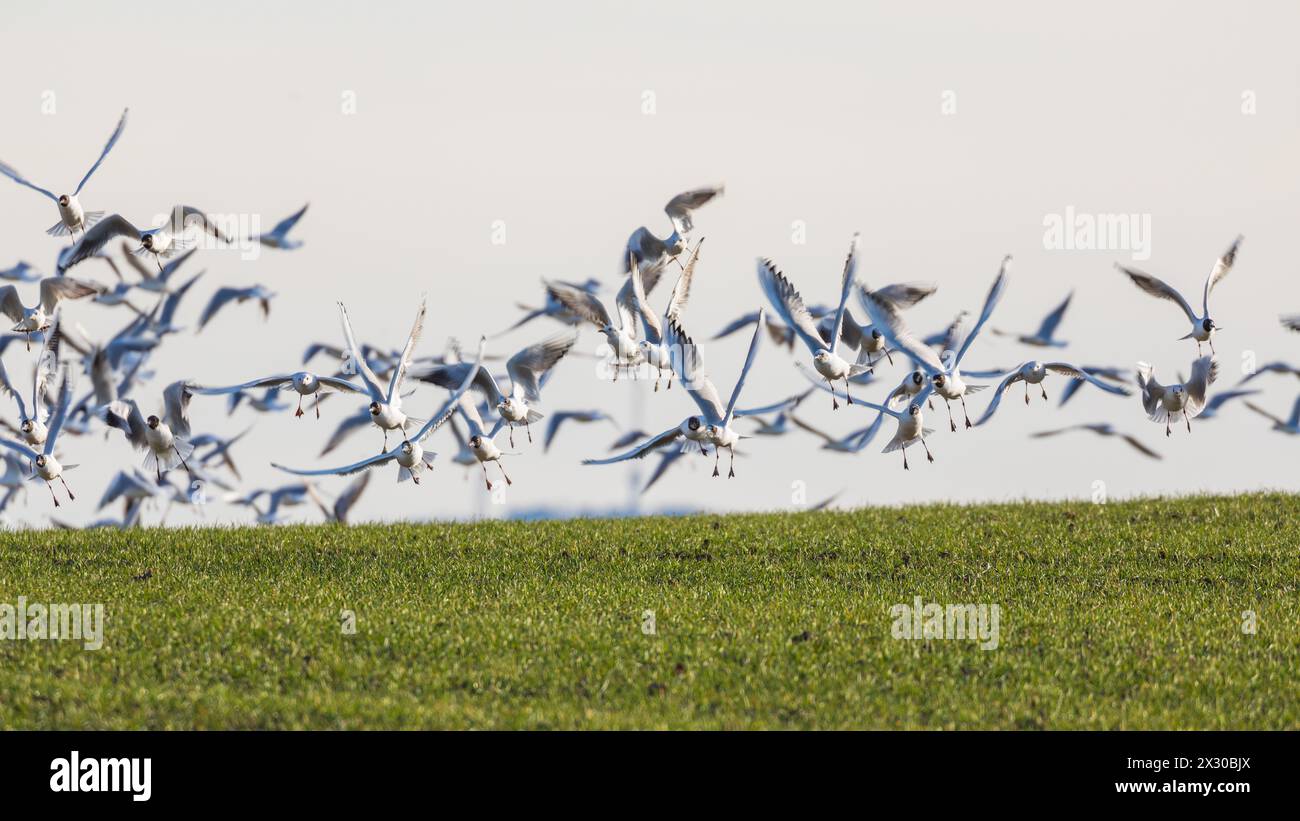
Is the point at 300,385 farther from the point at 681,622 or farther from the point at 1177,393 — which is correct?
the point at 1177,393

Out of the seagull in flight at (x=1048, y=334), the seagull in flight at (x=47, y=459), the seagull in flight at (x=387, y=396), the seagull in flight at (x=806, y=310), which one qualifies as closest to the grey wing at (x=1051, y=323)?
the seagull in flight at (x=1048, y=334)

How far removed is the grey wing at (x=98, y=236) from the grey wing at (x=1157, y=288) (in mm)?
12673

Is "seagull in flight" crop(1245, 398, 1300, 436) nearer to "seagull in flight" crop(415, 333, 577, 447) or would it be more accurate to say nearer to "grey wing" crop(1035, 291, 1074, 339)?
"grey wing" crop(1035, 291, 1074, 339)

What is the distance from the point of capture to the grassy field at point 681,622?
13.6 metres

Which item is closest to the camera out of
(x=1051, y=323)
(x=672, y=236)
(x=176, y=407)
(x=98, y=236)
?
(x=176, y=407)

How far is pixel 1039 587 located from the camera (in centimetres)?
1848

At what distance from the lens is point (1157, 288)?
74.2 ft

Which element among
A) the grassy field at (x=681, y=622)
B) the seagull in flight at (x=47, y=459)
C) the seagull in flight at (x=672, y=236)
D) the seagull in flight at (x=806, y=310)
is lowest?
the grassy field at (x=681, y=622)

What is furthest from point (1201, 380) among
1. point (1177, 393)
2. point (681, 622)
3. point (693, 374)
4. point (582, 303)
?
point (681, 622)

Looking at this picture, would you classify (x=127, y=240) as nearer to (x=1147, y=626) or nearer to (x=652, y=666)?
(x=652, y=666)

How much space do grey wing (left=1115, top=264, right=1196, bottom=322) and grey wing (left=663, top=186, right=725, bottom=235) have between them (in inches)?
220

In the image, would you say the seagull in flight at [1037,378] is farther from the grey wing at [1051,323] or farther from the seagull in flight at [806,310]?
the grey wing at [1051,323]

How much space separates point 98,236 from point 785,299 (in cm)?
923
